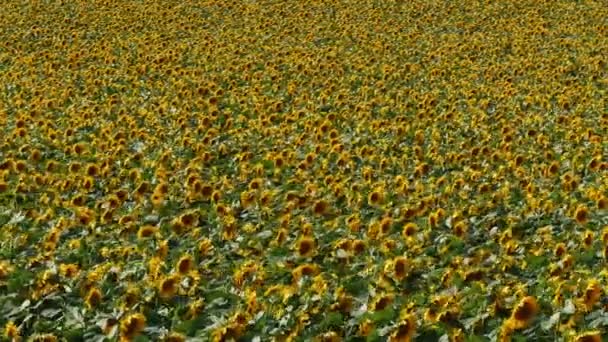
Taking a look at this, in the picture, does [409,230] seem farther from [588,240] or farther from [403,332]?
[403,332]

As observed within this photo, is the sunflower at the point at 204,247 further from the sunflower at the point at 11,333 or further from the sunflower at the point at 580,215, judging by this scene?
the sunflower at the point at 580,215

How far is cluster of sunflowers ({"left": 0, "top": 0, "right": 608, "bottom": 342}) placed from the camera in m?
5.61

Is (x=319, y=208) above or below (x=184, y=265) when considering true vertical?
below

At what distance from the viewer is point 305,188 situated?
8.39 m

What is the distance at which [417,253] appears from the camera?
22.5 feet

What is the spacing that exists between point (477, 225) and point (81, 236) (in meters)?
3.06

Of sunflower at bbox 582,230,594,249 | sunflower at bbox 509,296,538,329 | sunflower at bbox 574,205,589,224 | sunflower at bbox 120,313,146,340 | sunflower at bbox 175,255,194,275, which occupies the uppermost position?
sunflower at bbox 120,313,146,340

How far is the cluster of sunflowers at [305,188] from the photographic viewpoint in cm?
561

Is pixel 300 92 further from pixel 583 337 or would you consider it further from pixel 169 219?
pixel 583 337

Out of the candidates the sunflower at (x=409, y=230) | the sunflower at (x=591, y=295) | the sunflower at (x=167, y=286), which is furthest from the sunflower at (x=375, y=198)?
the sunflower at (x=591, y=295)

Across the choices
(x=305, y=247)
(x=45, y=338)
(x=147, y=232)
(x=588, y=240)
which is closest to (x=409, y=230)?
(x=305, y=247)

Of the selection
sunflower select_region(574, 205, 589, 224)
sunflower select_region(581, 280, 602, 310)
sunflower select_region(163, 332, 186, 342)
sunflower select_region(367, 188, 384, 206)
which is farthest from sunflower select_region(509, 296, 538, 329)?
sunflower select_region(367, 188, 384, 206)

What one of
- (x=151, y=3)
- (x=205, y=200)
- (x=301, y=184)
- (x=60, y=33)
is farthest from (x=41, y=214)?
(x=151, y=3)

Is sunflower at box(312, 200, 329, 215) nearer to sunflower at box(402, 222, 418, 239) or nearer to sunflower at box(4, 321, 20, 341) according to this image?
sunflower at box(402, 222, 418, 239)
